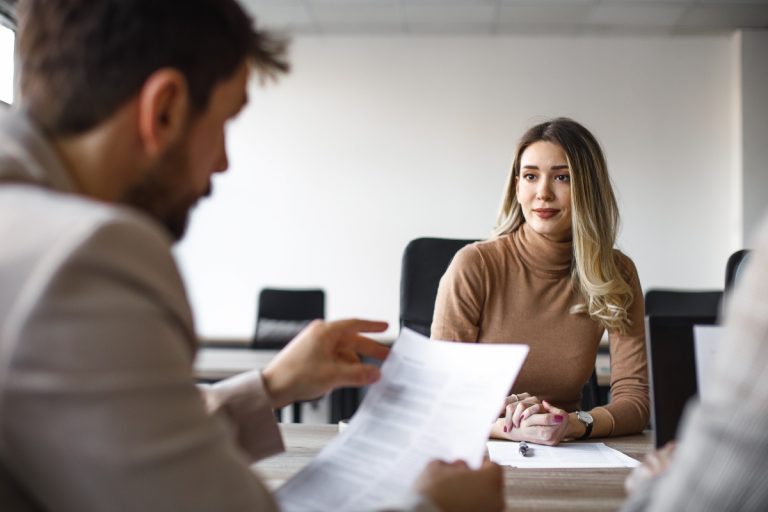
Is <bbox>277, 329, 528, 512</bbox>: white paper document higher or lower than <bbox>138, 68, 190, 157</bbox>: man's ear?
lower

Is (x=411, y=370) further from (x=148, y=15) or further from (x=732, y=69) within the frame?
(x=732, y=69)

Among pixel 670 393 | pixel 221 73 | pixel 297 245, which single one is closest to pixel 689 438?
pixel 670 393

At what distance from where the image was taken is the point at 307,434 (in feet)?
4.71

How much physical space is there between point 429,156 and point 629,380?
3777 millimetres

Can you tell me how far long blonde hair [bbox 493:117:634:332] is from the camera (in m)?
1.85

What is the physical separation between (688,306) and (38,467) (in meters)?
3.91

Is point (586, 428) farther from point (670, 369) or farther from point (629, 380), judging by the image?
point (670, 369)

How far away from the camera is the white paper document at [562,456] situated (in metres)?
1.17

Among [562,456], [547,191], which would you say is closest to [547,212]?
[547,191]

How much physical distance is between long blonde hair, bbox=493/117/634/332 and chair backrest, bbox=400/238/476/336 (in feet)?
1.25

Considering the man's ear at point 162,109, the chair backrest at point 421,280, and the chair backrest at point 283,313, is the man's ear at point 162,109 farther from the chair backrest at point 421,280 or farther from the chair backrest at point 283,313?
the chair backrest at point 283,313

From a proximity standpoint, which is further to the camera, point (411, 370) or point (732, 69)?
point (732, 69)

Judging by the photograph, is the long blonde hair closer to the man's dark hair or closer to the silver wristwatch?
the silver wristwatch

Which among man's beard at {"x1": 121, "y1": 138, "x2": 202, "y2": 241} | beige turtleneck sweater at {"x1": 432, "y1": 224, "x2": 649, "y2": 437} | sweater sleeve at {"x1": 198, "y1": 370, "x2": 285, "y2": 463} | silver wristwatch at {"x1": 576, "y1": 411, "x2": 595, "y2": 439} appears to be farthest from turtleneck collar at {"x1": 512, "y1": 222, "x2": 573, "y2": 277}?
man's beard at {"x1": 121, "y1": 138, "x2": 202, "y2": 241}
